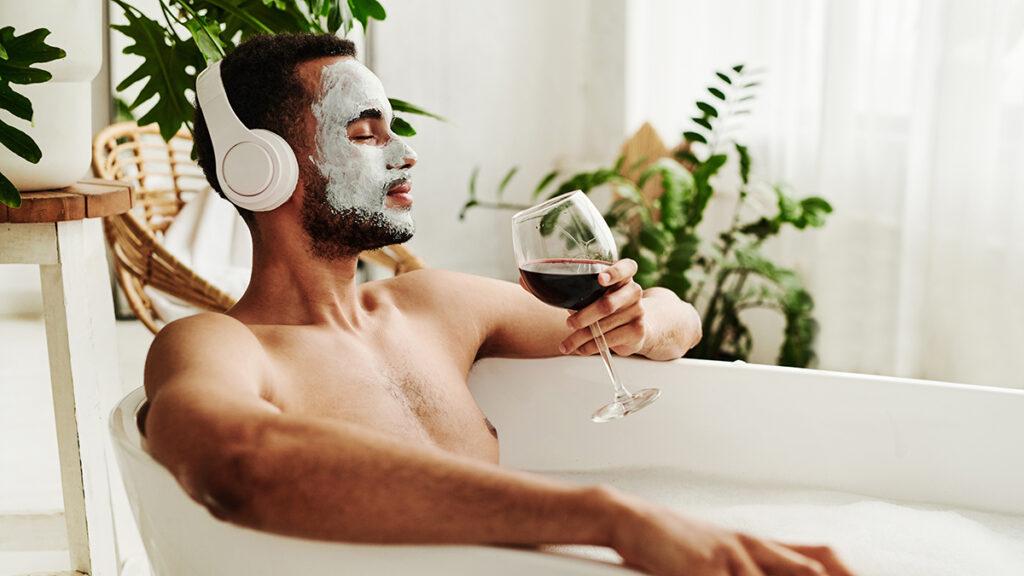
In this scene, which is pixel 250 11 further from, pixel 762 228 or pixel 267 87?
pixel 762 228

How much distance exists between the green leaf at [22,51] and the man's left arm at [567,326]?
0.66 metres

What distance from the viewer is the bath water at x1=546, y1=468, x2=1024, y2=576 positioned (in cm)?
135

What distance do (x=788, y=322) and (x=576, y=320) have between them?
75.9 inches

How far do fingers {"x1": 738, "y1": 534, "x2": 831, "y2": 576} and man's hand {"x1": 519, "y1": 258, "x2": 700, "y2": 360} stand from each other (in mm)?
528

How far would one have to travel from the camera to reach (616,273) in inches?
54.4

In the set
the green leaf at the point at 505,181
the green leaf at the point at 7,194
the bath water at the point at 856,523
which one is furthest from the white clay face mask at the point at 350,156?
the green leaf at the point at 505,181

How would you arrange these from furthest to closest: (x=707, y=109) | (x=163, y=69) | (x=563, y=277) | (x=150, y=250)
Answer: (x=707, y=109) < (x=150, y=250) < (x=163, y=69) < (x=563, y=277)

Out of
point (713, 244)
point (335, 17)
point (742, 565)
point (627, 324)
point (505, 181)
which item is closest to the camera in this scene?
point (742, 565)

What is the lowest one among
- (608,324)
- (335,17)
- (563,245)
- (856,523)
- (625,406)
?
(856,523)

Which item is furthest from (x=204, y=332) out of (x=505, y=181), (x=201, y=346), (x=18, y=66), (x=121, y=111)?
(x=121, y=111)

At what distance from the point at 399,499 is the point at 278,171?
0.58 metres

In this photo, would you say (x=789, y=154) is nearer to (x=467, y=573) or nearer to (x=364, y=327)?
(x=364, y=327)

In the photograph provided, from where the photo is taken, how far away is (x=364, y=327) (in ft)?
5.03

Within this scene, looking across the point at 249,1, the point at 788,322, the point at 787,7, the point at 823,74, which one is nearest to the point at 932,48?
the point at 823,74
